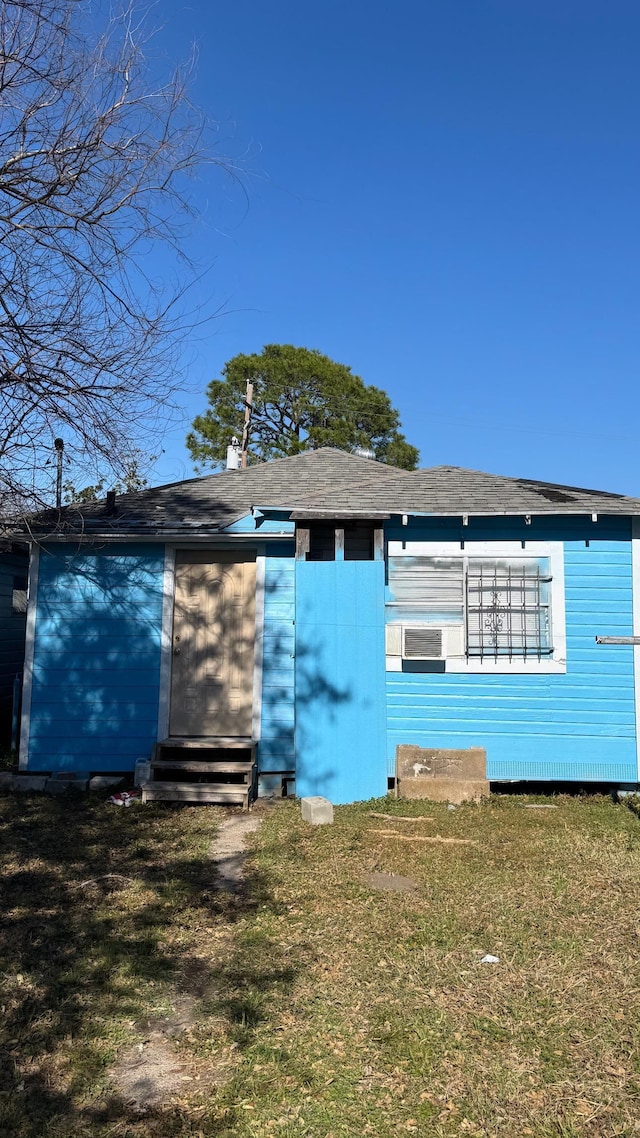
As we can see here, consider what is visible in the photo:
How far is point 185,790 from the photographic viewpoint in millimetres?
7547

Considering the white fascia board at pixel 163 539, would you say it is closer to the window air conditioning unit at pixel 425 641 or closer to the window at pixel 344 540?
the window at pixel 344 540

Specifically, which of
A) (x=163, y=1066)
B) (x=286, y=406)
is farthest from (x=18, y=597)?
(x=286, y=406)

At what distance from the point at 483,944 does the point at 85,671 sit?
5956mm

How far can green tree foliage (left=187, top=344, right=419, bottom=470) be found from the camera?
101 feet

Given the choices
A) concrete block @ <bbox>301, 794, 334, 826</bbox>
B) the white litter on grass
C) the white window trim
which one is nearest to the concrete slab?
the white litter on grass

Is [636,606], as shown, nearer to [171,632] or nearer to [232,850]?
[232,850]

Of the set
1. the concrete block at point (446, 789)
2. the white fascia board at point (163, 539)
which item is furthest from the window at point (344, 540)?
the concrete block at point (446, 789)

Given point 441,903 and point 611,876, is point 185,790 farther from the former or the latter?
point 611,876

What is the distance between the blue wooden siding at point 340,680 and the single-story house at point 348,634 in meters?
0.02

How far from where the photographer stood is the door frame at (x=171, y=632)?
829 cm

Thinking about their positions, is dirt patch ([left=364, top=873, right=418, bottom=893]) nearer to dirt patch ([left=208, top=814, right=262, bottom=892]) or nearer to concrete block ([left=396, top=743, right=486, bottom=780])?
dirt patch ([left=208, top=814, right=262, bottom=892])

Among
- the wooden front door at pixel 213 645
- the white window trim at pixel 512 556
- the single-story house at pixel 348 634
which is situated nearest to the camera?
the single-story house at pixel 348 634

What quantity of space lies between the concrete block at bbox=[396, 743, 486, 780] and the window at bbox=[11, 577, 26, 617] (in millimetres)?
7362

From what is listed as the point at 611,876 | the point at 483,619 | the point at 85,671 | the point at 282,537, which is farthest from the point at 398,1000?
the point at 85,671
